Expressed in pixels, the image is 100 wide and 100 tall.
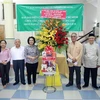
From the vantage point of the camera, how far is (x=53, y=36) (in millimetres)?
3758

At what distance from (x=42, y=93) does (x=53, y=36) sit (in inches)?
Result: 52.9

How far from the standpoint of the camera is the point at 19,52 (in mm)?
4246

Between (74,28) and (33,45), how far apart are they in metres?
1.31

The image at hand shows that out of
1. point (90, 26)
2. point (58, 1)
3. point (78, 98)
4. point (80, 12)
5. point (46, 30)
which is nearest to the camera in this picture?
point (78, 98)

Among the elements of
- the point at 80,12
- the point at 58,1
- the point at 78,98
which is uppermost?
the point at 58,1

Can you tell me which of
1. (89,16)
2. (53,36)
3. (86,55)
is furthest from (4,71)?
(89,16)

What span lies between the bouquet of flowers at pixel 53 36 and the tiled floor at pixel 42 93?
1.03 m

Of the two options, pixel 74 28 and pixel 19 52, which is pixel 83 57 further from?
pixel 19 52

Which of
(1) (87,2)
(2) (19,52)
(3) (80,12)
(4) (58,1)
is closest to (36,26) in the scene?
(2) (19,52)

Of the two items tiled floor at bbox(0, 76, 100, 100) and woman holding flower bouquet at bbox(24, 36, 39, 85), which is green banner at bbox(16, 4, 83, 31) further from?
tiled floor at bbox(0, 76, 100, 100)

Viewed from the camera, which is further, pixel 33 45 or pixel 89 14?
pixel 89 14

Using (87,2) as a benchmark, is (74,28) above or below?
below

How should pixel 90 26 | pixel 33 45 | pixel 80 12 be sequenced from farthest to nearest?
pixel 90 26, pixel 80 12, pixel 33 45

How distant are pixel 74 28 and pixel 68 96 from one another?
195cm
